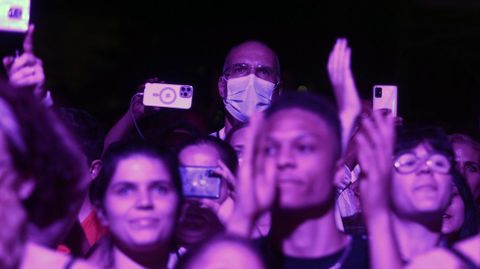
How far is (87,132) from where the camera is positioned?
458cm

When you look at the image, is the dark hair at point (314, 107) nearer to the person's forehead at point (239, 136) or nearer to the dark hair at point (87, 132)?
the person's forehead at point (239, 136)

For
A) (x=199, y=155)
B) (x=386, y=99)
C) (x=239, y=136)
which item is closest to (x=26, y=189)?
(x=199, y=155)

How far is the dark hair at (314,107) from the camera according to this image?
3143mm

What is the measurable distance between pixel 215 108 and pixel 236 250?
129 inches

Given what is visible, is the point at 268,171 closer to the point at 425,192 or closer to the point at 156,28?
the point at 425,192

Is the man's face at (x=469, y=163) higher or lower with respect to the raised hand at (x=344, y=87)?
lower

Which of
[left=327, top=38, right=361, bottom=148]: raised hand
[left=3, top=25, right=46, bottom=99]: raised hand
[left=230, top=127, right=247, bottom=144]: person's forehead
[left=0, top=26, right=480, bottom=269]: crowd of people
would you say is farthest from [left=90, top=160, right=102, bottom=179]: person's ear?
[left=327, top=38, right=361, bottom=148]: raised hand

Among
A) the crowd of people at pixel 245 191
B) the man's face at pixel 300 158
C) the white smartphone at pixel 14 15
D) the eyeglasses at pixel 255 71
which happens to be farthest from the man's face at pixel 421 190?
the white smartphone at pixel 14 15

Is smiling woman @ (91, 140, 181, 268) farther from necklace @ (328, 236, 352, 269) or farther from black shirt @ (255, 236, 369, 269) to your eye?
necklace @ (328, 236, 352, 269)

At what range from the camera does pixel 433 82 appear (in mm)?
7578

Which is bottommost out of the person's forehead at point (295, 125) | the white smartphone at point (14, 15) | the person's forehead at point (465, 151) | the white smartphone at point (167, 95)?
the person's forehead at point (465, 151)

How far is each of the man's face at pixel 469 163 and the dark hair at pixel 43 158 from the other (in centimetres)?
271

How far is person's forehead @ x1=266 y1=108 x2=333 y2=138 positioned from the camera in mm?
3051

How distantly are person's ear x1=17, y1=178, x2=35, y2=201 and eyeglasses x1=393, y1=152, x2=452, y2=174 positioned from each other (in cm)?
151
